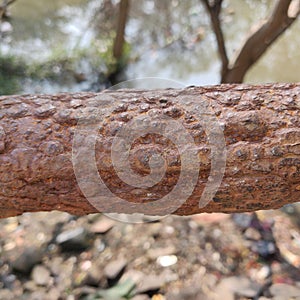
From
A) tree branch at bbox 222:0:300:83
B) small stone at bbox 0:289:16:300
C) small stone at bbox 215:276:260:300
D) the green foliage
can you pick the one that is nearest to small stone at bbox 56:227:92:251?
small stone at bbox 0:289:16:300

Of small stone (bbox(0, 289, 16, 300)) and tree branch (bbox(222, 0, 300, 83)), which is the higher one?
tree branch (bbox(222, 0, 300, 83))

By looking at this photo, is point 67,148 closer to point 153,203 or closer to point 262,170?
point 153,203

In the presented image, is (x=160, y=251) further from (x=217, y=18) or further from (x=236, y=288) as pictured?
(x=217, y=18)

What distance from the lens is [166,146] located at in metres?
0.69

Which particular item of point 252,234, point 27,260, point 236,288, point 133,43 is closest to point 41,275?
point 27,260

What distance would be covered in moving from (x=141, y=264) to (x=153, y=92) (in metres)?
0.77

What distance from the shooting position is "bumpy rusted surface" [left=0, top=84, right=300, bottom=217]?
689 millimetres

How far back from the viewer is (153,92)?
0.76 metres

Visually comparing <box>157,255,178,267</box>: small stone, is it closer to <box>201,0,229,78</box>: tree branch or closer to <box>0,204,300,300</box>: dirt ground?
<box>0,204,300,300</box>: dirt ground

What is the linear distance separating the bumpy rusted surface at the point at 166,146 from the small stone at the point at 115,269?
0.64 metres

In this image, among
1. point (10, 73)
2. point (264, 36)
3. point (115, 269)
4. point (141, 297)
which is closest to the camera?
point (141, 297)

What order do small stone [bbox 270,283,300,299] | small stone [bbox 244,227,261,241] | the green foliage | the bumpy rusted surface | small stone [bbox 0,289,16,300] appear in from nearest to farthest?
the bumpy rusted surface < small stone [bbox 270,283,300,299] < small stone [bbox 0,289,16,300] < small stone [bbox 244,227,261,241] < the green foliage

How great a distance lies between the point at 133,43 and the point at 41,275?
209 centimetres

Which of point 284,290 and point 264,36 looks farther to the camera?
point 264,36
